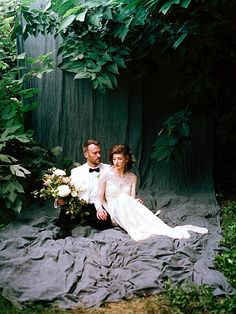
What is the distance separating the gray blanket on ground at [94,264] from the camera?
106 inches

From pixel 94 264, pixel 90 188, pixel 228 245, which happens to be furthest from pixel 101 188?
pixel 228 245

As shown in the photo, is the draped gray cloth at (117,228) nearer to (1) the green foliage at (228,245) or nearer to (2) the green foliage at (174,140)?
(1) the green foliage at (228,245)

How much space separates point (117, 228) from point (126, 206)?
0.31 m

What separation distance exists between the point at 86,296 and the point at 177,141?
2301 millimetres

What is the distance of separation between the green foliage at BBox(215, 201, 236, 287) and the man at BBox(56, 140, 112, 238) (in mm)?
1147

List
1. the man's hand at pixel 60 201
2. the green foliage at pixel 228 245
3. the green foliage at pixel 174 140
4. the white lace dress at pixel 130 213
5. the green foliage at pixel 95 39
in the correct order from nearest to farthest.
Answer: the green foliage at pixel 228 245, the white lace dress at pixel 130 213, the man's hand at pixel 60 201, the green foliage at pixel 95 39, the green foliage at pixel 174 140

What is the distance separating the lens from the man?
380 centimetres

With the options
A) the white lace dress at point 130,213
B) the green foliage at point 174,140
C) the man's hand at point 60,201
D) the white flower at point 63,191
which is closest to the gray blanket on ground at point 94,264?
the white lace dress at point 130,213

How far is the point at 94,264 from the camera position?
310cm

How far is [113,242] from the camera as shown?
11.3ft

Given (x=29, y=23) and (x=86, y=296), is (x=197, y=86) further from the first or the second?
(x=86, y=296)

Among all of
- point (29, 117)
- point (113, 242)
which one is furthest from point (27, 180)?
point (113, 242)

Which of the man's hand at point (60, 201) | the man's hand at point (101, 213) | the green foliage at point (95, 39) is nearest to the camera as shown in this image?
the man's hand at point (60, 201)

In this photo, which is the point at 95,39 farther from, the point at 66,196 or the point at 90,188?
the point at 66,196
